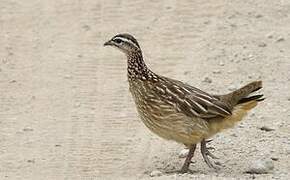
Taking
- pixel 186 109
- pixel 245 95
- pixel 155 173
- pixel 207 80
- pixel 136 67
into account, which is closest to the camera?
pixel 155 173

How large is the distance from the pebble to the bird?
43 centimetres

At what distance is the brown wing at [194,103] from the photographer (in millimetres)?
10633

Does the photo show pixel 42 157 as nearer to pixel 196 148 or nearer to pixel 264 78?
pixel 196 148

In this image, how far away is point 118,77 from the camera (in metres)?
14.3

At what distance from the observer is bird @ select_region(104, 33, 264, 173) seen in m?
10.6

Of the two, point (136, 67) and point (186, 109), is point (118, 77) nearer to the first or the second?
point (136, 67)

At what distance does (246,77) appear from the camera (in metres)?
13.7

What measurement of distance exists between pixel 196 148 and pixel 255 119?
2.95 feet

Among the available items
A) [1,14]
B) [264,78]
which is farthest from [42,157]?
[1,14]

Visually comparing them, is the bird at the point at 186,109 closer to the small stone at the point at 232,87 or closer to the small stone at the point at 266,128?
the small stone at the point at 266,128

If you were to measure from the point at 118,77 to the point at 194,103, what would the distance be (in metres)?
3.76

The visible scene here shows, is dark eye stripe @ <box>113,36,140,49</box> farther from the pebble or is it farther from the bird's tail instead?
the pebble

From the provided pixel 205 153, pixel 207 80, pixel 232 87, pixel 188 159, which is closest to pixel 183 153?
pixel 205 153

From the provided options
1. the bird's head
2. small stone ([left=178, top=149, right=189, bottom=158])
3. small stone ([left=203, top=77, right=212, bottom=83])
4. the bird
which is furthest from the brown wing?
small stone ([left=203, top=77, right=212, bottom=83])
